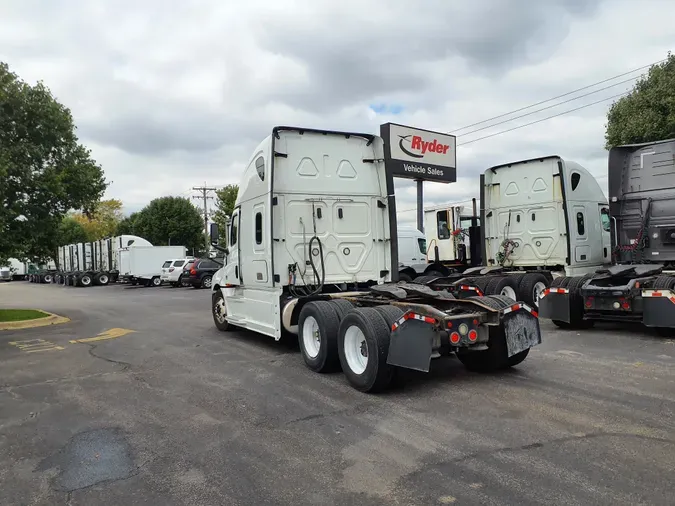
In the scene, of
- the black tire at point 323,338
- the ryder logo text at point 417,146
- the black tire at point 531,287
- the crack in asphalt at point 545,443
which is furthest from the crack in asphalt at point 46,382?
the ryder logo text at point 417,146

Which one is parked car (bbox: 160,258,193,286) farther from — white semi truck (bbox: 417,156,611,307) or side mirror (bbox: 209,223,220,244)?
white semi truck (bbox: 417,156,611,307)

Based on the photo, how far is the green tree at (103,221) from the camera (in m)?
65.1

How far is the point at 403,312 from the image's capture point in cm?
631

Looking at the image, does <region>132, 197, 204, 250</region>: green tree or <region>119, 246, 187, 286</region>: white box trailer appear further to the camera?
<region>132, 197, 204, 250</region>: green tree

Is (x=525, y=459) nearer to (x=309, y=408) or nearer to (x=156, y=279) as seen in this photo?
(x=309, y=408)

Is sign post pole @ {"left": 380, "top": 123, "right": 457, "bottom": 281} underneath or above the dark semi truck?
above

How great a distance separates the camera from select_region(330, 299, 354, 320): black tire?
23.8 ft

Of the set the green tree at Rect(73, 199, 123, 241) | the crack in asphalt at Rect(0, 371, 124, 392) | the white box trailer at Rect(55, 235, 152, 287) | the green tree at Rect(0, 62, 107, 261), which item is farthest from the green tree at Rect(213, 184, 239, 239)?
the crack in asphalt at Rect(0, 371, 124, 392)

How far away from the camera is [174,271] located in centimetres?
3177

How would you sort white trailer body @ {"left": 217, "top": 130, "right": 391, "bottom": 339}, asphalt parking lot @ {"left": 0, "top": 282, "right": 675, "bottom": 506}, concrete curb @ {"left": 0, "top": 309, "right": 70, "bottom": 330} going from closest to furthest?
asphalt parking lot @ {"left": 0, "top": 282, "right": 675, "bottom": 506} → white trailer body @ {"left": 217, "top": 130, "right": 391, "bottom": 339} → concrete curb @ {"left": 0, "top": 309, "right": 70, "bottom": 330}

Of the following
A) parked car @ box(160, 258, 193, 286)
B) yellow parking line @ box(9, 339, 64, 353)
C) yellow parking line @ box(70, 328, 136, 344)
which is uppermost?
parked car @ box(160, 258, 193, 286)

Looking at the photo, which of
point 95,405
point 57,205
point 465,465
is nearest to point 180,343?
point 95,405

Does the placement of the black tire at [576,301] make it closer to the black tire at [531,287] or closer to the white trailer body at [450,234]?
the black tire at [531,287]

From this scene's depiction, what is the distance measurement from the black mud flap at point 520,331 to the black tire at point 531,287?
540 centimetres
